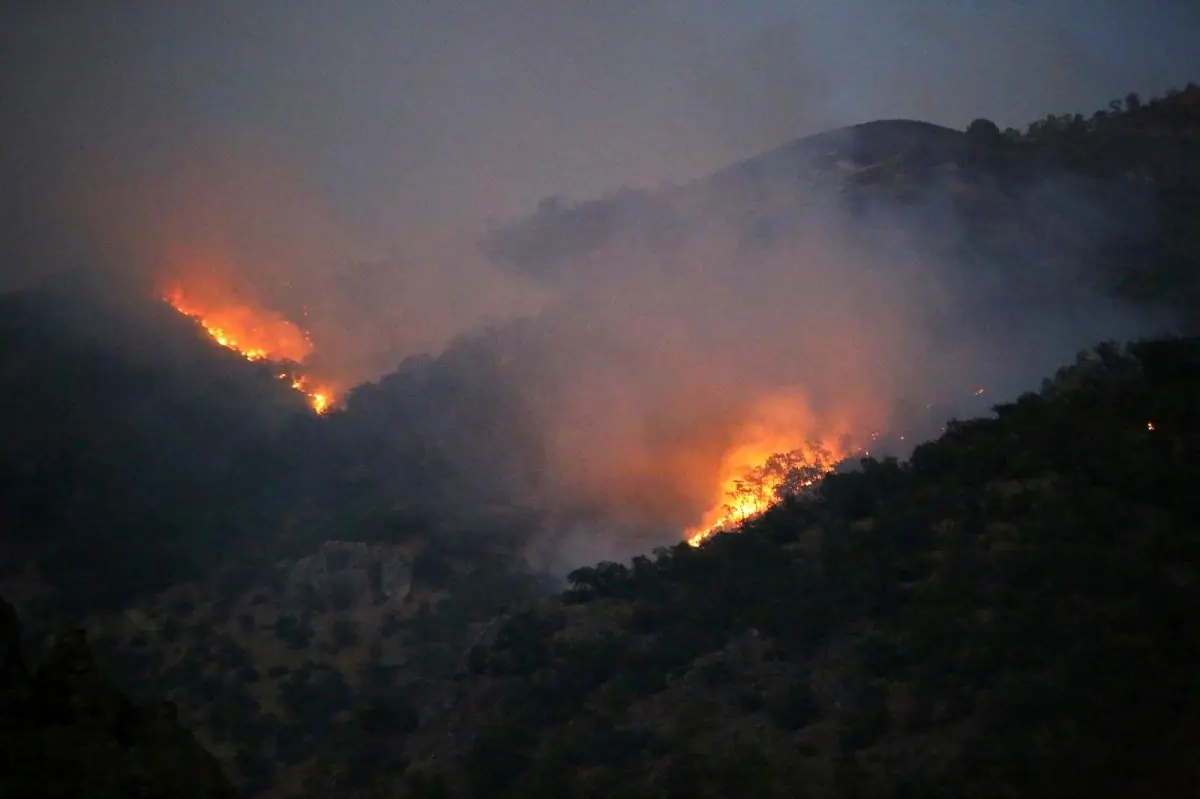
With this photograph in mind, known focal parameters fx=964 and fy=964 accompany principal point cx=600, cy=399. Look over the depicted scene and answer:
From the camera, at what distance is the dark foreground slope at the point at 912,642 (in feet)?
64.8

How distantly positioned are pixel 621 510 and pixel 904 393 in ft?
63.6

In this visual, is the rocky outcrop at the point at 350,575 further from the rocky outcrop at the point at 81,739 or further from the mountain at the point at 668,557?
the rocky outcrop at the point at 81,739

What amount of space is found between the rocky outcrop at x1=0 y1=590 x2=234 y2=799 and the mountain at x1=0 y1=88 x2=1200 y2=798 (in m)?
9.89

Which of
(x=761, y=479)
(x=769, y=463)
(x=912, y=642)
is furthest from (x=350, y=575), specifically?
(x=912, y=642)

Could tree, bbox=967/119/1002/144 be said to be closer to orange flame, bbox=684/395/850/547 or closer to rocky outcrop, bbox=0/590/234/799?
orange flame, bbox=684/395/850/547

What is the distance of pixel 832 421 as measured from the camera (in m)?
60.6

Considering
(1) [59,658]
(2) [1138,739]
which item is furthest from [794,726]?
(1) [59,658]

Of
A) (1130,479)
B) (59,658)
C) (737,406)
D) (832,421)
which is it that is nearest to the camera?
(59,658)

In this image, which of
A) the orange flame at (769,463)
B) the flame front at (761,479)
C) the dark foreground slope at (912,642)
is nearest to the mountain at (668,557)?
the dark foreground slope at (912,642)

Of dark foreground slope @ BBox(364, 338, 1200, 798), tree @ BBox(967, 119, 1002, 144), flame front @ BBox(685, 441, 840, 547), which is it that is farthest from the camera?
tree @ BBox(967, 119, 1002, 144)

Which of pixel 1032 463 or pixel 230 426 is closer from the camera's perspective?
pixel 1032 463

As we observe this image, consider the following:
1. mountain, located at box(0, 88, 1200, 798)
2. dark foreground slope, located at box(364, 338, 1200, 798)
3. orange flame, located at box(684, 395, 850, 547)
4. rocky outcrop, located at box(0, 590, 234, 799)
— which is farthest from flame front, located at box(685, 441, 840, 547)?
rocky outcrop, located at box(0, 590, 234, 799)

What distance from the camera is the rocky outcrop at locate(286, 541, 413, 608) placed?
176 ft

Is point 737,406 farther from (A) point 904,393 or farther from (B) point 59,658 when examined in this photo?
(B) point 59,658
